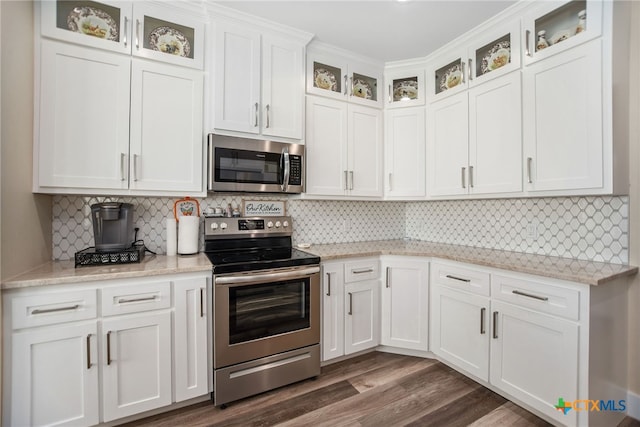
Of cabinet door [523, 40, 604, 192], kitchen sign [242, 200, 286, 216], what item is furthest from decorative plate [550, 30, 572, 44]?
kitchen sign [242, 200, 286, 216]

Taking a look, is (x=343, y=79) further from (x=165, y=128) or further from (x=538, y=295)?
(x=538, y=295)

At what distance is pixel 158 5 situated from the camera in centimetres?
199

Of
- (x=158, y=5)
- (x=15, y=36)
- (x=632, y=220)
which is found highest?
(x=158, y=5)

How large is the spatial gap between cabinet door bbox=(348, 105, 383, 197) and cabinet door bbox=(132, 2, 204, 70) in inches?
54.5

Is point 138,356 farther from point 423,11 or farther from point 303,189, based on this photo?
point 423,11

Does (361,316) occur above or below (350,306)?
below

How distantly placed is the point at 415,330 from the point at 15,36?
326 cm

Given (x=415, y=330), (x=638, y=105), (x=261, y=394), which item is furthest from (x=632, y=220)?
(x=261, y=394)

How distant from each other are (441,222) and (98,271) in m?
2.95

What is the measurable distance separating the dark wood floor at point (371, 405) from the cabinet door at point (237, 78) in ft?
6.39

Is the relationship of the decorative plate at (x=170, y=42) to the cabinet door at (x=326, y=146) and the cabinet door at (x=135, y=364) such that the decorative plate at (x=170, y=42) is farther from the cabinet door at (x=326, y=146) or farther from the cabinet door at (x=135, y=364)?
the cabinet door at (x=135, y=364)

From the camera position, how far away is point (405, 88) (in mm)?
2930

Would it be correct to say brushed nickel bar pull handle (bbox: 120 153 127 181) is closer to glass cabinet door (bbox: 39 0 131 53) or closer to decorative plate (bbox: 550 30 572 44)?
glass cabinet door (bbox: 39 0 131 53)

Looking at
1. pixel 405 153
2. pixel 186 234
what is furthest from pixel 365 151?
pixel 186 234
